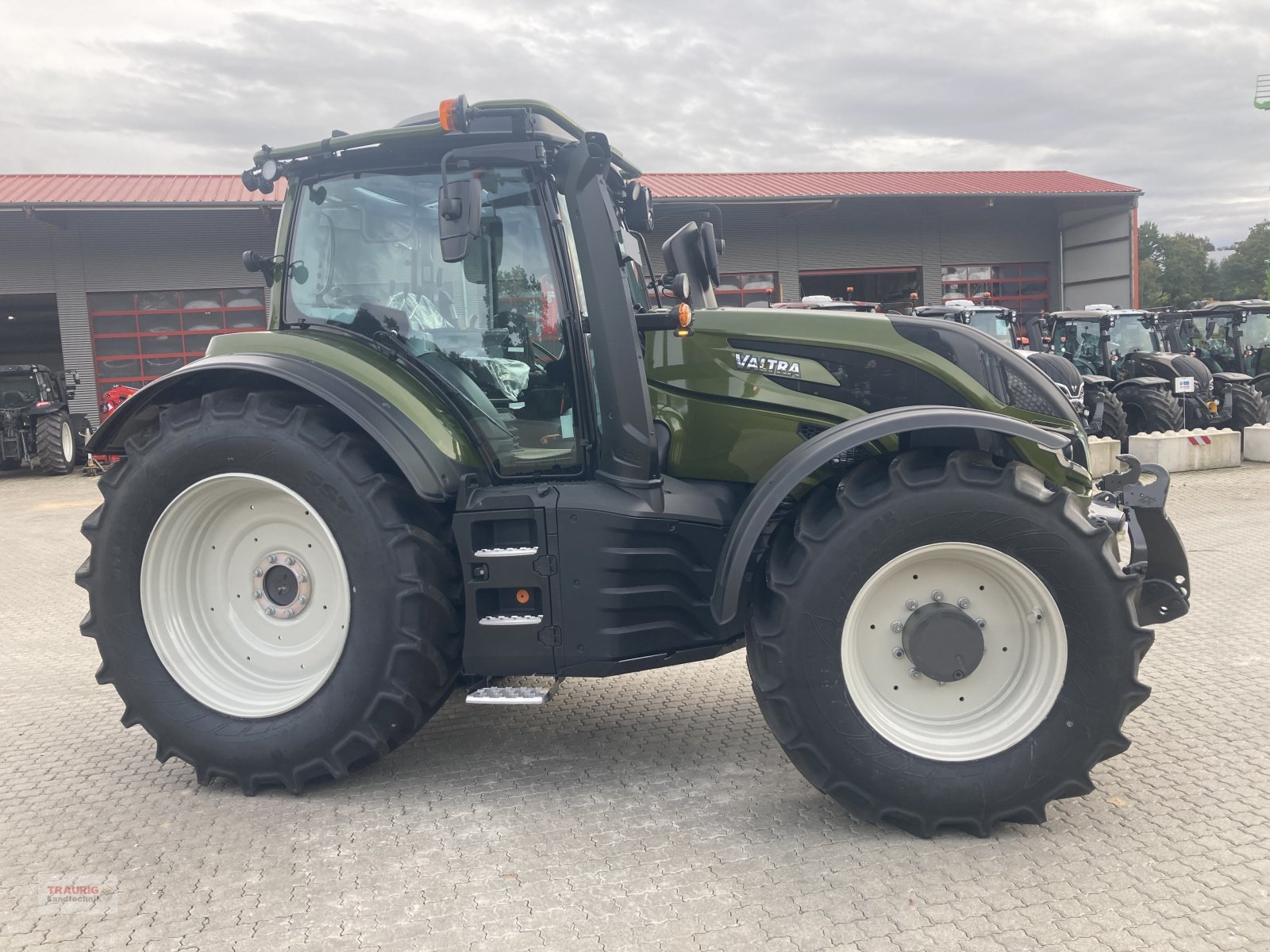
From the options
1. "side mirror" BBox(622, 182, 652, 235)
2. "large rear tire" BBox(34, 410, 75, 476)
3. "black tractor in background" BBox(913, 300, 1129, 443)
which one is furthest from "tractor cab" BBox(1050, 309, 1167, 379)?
"large rear tire" BBox(34, 410, 75, 476)

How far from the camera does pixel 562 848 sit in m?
2.89

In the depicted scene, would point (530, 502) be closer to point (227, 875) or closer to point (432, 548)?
point (432, 548)

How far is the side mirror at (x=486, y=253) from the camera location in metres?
3.35

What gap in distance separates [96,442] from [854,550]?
279cm

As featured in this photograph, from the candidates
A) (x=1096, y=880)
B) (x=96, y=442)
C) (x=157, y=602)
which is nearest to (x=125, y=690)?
(x=157, y=602)

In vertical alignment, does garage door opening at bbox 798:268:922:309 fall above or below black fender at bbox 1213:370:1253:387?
above

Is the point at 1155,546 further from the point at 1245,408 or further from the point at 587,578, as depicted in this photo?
the point at 1245,408

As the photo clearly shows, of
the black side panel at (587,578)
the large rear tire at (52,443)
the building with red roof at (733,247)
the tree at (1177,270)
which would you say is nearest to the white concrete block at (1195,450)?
the building with red roof at (733,247)

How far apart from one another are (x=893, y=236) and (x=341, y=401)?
75.8ft

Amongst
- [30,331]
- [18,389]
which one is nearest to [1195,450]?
[18,389]

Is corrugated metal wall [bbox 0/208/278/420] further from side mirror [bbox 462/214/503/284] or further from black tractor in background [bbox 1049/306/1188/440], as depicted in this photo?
side mirror [bbox 462/214/503/284]

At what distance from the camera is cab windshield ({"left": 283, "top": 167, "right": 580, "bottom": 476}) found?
11.0 feet

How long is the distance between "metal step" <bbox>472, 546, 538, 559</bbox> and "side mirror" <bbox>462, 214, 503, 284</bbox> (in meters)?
0.96

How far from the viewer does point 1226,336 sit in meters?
15.0
